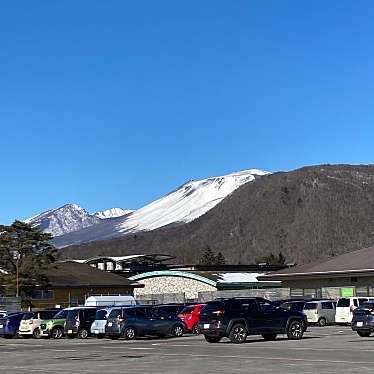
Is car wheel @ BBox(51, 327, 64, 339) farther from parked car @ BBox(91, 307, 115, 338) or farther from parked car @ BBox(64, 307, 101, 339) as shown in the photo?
parked car @ BBox(91, 307, 115, 338)

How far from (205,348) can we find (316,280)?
31824 mm

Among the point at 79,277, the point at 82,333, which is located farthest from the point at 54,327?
the point at 79,277

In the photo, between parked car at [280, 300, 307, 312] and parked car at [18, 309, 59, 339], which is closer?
parked car at [18, 309, 59, 339]

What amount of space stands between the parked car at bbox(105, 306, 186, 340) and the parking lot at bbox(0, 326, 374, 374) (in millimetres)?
4133

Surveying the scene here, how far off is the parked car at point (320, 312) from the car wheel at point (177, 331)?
393 inches

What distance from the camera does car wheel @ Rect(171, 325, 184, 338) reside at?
36.9m

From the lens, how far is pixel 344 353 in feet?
79.6

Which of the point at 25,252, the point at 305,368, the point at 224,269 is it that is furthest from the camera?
the point at 224,269

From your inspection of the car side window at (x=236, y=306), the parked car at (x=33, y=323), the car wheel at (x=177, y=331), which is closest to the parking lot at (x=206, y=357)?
the car side window at (x=236, y=306)

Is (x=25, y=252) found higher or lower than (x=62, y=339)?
higher

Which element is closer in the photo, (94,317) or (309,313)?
(94,317)

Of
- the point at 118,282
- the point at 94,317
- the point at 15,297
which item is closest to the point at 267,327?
the point at 94,317

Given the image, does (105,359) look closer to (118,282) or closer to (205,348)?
(205,348)

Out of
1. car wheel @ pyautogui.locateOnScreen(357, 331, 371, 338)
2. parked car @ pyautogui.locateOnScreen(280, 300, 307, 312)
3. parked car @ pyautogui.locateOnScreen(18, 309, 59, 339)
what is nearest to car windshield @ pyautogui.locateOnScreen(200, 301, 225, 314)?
car wheel @ pyautogui.locateOnScreen(357, 331, 371, 338)
